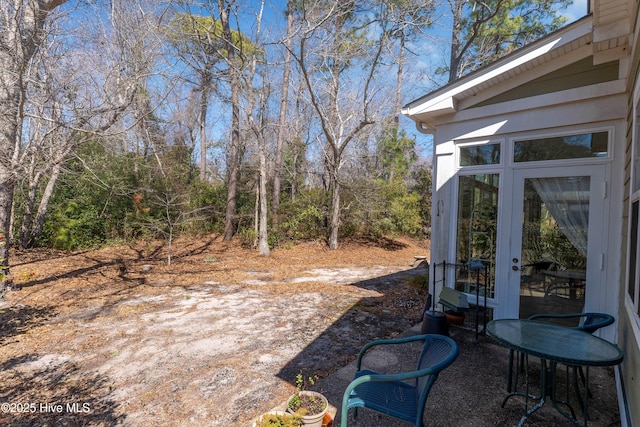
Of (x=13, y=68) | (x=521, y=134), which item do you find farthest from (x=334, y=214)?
(x=13, y=68)

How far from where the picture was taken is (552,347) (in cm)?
214

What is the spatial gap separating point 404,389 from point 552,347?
3.38 ft

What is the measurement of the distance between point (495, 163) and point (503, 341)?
2430mm

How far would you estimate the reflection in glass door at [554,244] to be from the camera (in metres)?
3.39

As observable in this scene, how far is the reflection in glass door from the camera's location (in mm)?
3395

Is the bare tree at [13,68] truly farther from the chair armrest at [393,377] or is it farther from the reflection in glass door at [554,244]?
the reflection in glass door at [554,244]

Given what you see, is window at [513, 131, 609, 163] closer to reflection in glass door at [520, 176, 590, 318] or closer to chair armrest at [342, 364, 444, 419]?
reflection in glass door at [520, 176, 590, 318]

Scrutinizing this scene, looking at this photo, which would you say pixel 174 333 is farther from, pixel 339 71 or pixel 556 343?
pixel 339 71

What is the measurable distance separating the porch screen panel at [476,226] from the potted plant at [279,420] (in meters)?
2.96

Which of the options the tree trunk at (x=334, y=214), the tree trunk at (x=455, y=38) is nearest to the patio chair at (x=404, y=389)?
the tree trunk at (x=334, y=214)

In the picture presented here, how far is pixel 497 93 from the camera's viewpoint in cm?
393

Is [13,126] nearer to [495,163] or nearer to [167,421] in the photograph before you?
[167,421]

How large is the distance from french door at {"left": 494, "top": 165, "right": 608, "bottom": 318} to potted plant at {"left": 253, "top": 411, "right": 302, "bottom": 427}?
115 inches

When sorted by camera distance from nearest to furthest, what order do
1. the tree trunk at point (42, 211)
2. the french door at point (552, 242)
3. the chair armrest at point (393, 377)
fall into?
1. the chair armrest at point (393, 377)
2. the french door at point (552, 242)
3. the tree trunk at point (42, 211)
